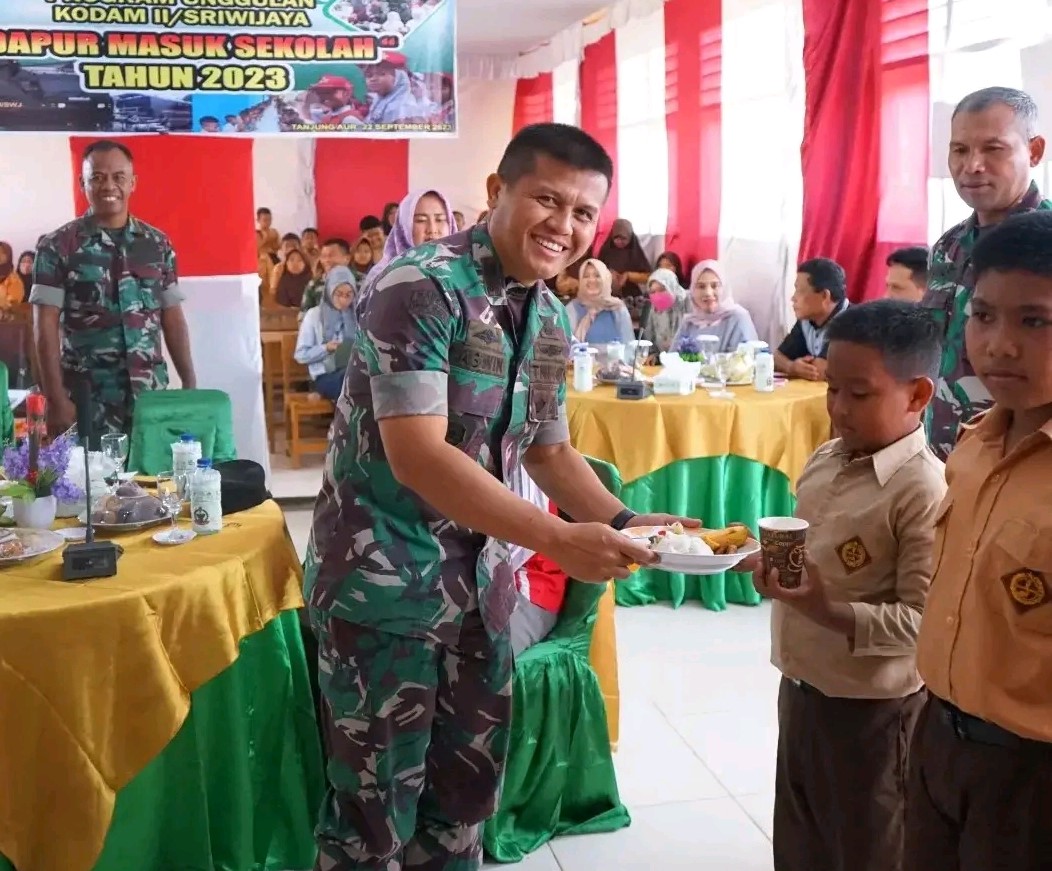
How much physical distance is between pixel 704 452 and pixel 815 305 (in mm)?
1078

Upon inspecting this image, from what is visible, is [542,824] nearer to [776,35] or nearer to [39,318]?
[39,318]

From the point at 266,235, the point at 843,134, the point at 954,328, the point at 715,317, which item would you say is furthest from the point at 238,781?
the point at 266,235

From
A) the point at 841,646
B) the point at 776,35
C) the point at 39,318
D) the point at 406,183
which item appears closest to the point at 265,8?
the point at 39,318

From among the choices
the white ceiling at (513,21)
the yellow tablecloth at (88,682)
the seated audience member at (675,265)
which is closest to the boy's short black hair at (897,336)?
the yellow tablecloth at (88,682)

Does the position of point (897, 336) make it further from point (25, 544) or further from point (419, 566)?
point (25, 544)

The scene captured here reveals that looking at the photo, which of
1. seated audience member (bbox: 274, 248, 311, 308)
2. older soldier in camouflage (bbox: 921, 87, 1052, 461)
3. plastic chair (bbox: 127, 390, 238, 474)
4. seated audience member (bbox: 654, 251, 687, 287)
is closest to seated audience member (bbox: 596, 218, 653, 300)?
seated audience member (bbox: 654, 251, 687, 287)

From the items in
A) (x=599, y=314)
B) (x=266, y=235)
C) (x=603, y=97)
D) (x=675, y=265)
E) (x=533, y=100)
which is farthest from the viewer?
(x=533, y=100)

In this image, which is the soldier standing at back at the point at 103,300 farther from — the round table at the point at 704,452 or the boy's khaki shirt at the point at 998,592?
the boy's khaki shirt at the point at 998,592

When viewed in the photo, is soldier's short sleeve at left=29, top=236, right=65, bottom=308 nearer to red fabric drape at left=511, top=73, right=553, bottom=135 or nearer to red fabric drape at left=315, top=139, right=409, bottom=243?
red fabric drape at left=315, top=139, right=409, bottom=243

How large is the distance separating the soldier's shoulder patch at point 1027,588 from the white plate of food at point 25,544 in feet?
5.73

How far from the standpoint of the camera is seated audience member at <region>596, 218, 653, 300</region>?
24.7 ft

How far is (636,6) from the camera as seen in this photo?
24.8ft

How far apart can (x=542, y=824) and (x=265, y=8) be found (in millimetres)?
3228

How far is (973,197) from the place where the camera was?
8.71 ft
